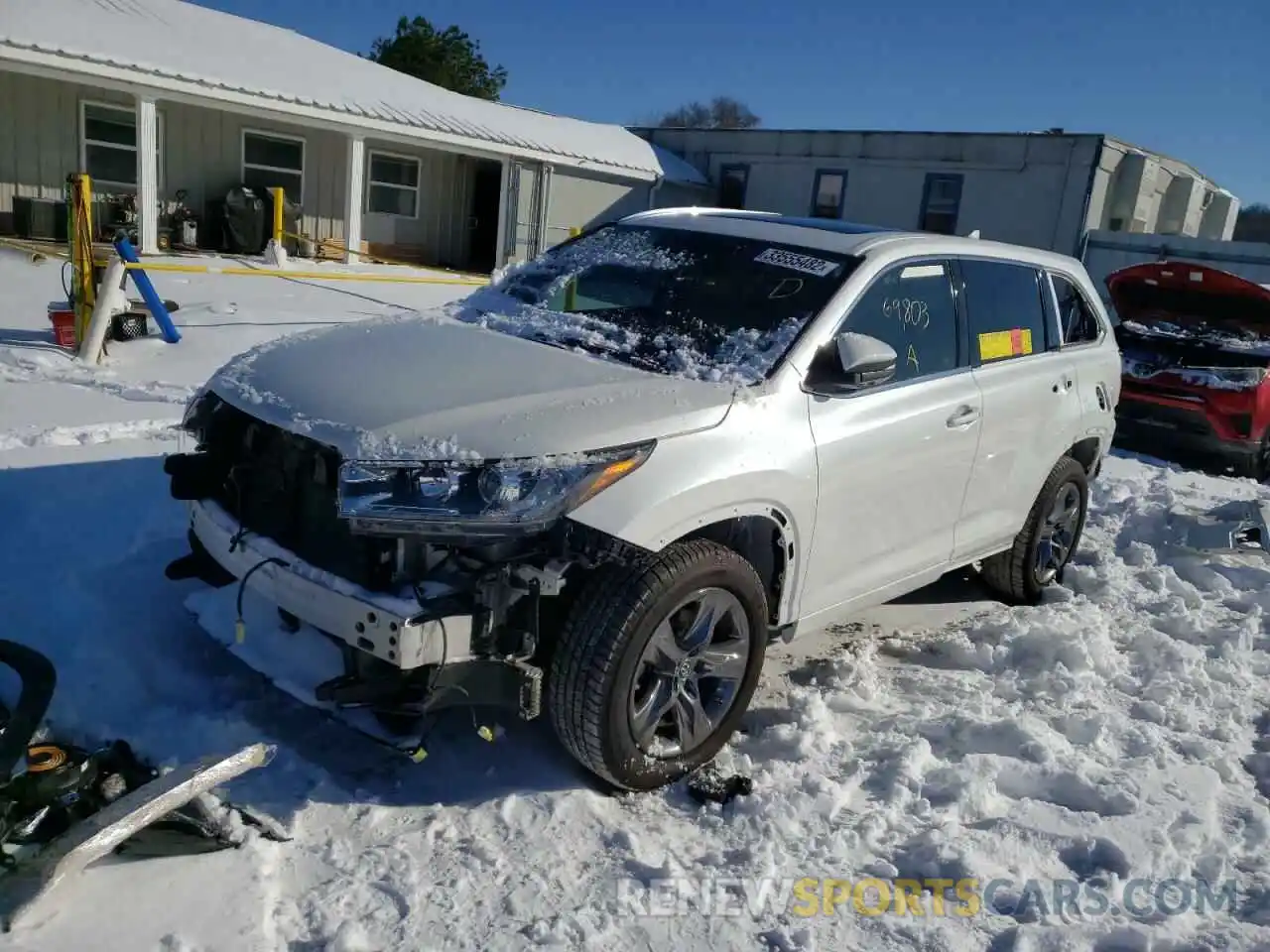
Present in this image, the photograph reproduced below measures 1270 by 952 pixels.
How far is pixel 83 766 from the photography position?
2939 millimetres

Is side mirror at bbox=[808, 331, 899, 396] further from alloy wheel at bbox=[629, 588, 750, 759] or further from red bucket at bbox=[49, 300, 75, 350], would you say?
red bucket at bbox=[49, 300, 75, 350]

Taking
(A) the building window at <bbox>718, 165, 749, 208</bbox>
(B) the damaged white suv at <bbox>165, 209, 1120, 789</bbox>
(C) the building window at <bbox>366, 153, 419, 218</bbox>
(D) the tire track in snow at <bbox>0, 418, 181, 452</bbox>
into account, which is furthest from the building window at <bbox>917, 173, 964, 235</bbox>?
(D) the tire track in snow at <bbox>0, 418, 181, 452</bbox>

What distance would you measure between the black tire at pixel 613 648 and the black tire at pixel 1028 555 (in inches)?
104

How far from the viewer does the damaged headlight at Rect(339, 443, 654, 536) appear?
2930 millimetres

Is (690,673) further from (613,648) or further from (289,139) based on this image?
(289,139)

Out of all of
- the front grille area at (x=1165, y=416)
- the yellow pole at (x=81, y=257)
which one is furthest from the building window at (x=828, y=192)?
the yellow pole at (x=81, y=257)

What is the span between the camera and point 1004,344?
4906 millimetres

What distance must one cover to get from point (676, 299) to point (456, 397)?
50.6 inches

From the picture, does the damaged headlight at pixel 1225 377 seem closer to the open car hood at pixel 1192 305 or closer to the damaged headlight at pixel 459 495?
the open car hood at pixel 1192 305

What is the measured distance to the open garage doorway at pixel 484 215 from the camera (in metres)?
22.4

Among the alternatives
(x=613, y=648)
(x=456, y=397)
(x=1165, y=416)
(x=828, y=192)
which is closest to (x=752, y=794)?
(x=613, y=648)

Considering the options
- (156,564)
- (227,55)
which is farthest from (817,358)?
(227,55)

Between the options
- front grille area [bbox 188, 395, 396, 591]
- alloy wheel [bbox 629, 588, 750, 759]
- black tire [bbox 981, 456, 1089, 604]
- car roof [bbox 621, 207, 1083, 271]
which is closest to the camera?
front grille area [bbox 188, 395, 396, 591]

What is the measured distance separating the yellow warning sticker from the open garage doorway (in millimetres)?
18322
